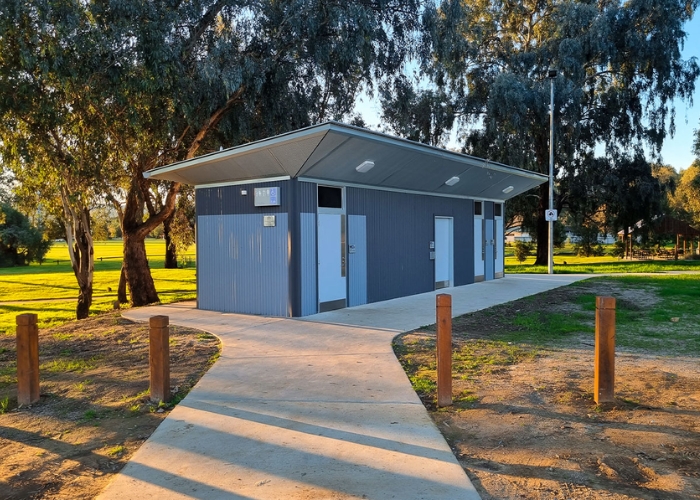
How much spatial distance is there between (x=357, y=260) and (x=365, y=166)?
2.13 m

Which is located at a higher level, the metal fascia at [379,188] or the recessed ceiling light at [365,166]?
the recessed ceiling light at [365,166]

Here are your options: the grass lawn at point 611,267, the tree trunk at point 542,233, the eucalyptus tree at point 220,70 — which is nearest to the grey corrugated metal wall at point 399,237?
the eucalyptus tree at point 220,70

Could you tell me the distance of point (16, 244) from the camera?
144ft

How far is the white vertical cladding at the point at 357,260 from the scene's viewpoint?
→ 1142 cm

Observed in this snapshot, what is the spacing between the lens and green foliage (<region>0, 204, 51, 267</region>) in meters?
42.1

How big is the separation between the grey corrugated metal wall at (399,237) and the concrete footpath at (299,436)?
4.49m

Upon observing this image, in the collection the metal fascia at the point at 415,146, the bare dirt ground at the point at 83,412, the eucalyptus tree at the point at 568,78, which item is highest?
the eucalyptus tree at the point at 568,78

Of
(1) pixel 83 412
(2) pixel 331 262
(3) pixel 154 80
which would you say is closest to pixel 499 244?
(2) pixel 331 262

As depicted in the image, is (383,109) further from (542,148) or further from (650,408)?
(650,408)

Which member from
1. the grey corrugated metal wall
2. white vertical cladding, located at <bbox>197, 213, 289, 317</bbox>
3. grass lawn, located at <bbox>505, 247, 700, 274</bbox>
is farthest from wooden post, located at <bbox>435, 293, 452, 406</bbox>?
grass lawn, located at <bbox>505, 247, 700, 274</bbox>

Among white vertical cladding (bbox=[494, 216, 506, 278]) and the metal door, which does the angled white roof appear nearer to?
the metal door

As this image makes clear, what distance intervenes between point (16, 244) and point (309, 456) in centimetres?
4863

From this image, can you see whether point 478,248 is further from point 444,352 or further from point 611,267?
point 444,352

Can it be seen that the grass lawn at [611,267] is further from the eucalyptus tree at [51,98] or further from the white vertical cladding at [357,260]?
the eucalyptus tree at [51,98]
